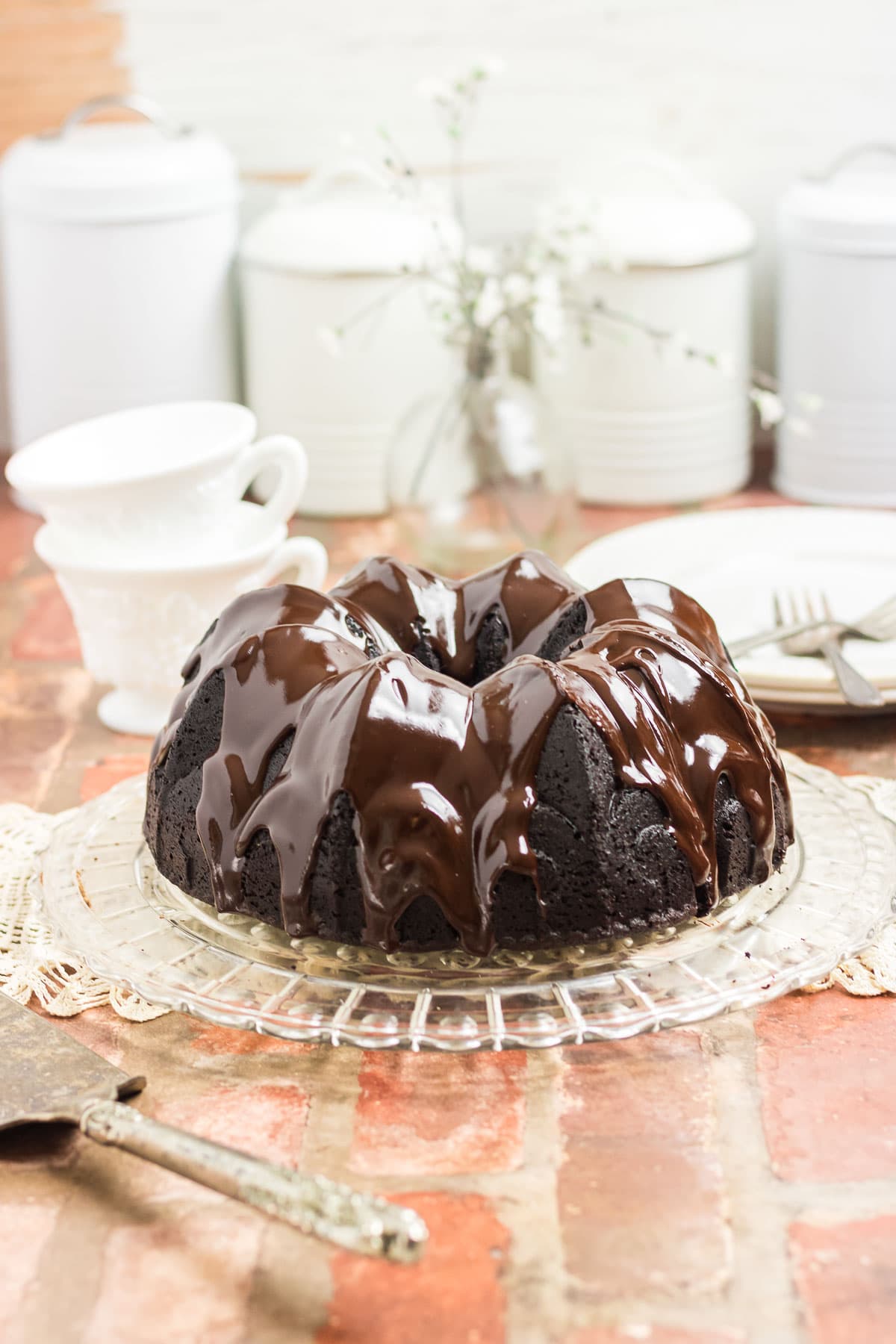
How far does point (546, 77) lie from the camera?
83.4 inches

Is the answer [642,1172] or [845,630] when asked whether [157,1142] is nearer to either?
[642,1172]

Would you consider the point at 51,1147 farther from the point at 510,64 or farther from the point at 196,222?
the point at 510,64

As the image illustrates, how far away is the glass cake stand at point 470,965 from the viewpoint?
793 mm

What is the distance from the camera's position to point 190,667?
3.34 feet

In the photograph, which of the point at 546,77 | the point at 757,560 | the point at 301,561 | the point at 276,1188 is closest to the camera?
the point at 276,1188

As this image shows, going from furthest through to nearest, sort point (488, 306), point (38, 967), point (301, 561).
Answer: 1. point (488, 306)
2. point (301, 561)
3. point (38, 967)

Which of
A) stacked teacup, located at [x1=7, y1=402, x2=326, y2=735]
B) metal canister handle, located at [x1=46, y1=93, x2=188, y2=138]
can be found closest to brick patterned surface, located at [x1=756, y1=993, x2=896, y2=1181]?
stacked teacup, located at [x1=7, y1=402, x2=326, y2=735]

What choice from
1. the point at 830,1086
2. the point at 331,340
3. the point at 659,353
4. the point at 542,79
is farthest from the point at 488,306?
the point at 830,1086

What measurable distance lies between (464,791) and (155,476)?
498 mm

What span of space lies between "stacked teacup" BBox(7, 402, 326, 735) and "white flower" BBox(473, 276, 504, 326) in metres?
0.44

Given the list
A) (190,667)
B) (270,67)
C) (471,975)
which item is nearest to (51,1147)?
(471,975)

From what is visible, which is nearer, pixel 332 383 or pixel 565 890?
pixel 565 890

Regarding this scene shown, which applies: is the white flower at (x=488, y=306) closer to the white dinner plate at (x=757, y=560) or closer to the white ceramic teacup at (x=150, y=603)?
the white dinner plate at (x=757, y=560)

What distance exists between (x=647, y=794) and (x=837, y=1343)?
304 mm
